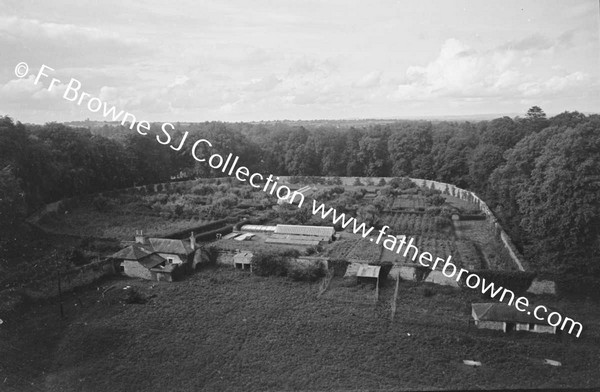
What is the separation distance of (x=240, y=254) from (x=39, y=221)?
17255mm

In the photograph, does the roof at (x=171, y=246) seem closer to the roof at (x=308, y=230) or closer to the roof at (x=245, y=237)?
the roof at (x=245, y=237)

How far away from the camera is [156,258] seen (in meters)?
22.4

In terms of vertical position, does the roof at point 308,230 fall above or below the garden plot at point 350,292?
above

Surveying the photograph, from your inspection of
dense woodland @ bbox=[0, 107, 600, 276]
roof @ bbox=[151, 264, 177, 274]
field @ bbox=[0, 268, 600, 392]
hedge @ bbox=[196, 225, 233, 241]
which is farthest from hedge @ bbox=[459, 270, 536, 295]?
hedge @ bbox=[196, 225, 233, 241]

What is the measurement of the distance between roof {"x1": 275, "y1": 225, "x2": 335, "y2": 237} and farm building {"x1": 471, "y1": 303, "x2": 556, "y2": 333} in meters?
12.6

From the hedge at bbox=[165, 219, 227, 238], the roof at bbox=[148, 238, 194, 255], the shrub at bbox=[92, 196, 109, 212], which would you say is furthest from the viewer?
the shrub at bbox=[92, 196, 109, 212]

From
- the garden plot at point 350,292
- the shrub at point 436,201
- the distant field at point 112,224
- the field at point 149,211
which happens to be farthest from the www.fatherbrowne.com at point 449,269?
the distant field at point 112,224

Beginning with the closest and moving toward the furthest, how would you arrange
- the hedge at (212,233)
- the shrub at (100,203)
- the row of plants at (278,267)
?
the row of plants at (278,267), the hedge at (212,233), the shrub at (100,203)

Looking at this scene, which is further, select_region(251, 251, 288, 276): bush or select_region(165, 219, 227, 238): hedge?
select_region(165, 219, 227, 238): hedge

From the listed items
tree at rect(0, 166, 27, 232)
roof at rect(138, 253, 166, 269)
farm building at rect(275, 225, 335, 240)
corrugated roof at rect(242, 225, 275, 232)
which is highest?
tree at rect(0, 166, 27, 232)

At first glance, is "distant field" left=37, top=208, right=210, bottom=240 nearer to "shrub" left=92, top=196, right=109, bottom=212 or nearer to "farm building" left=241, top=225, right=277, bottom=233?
"shrub" left=92, top=196, right=109, bottom=212

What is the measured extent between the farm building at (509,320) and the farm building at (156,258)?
44.4 ft

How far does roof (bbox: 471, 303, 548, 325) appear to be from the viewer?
53.3 feet

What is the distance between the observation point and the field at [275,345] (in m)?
13.4
